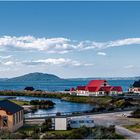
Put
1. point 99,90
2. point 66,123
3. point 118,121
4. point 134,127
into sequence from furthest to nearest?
point 99,90, point 118,121, point 134,127, point 66,123

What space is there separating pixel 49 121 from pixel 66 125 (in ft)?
5.74

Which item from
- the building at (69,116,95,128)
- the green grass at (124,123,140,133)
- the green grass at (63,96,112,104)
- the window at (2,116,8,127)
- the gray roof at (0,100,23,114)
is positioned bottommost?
the green grass at (124,123,140,133)

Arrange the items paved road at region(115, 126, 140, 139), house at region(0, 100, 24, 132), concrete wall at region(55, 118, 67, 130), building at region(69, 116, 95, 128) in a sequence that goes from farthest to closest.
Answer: building at region(69, 116, 95, 128), concrete wall at region(55, 118, 67, 130), house at region(0, 100, 24, 132), paved road at region(115, 126, 140, 139)

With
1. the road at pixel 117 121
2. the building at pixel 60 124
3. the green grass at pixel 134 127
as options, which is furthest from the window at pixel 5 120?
the green grass at pixel 134 127

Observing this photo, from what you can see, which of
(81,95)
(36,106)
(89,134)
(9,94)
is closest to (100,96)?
(81,95)

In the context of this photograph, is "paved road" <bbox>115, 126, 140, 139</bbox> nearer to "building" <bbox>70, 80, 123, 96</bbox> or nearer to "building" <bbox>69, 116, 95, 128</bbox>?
"building" <bbox>69, 116, 95, 128</bbox>

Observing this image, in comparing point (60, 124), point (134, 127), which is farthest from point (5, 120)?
point (134, 127)

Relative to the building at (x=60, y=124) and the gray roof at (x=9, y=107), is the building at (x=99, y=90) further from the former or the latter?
the building at (x=60, y=124)

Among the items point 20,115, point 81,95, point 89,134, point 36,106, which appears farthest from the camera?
point 81,95

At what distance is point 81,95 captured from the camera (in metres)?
91.5

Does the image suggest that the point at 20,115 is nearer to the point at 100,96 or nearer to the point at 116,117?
the point at 116,117

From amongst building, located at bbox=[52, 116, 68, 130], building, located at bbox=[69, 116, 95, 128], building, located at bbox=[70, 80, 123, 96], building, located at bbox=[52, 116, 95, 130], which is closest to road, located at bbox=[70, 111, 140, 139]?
building, located at bbox=[69, 116, 95, 128]

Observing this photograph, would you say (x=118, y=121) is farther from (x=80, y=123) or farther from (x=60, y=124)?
(x=60, y=124)

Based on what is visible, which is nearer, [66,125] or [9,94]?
[66,125]
